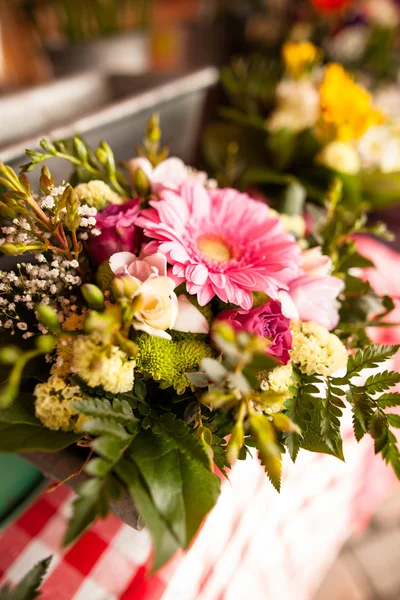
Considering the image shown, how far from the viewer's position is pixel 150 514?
0.98ft

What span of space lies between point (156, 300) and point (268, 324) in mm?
Answer: 104

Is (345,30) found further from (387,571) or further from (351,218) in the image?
(387,571)

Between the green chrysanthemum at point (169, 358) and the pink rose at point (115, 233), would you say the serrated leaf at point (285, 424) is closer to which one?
the green chrysanthemum at point (169, 358)

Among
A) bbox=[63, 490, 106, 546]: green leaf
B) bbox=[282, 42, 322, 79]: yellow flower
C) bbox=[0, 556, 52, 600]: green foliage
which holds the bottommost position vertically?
bbox=[0, 556, 52, 600]: green foliage

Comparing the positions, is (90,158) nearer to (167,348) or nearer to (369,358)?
(167,348)

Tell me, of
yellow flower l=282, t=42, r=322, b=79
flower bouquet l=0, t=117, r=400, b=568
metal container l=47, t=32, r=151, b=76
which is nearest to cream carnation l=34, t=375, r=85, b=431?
flower bouquet l=0, t=117, r=400, b=568

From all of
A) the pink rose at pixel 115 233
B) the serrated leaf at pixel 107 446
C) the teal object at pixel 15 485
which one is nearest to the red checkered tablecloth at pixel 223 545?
the teal object at pixel 15 485

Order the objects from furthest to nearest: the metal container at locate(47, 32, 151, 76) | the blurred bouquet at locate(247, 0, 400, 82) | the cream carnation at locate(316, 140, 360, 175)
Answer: the blurred bouquet at locate(247, 0, 400, 82) → the metal container at locate(47, 32, 151, 76) → the cream carnation at locate(316, 140, 360, 175)

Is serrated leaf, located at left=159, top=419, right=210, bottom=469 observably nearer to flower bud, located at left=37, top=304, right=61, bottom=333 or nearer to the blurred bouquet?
flower bud, located at left=37, top=304, right=61, bottom=333

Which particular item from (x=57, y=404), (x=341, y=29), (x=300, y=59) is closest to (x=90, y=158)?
(x=57, y=404)

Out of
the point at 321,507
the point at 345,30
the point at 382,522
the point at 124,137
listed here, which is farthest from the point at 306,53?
the point at 382,522

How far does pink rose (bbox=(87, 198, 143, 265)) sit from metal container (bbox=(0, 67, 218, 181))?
9.9 inches

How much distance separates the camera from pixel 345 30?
1.64 m

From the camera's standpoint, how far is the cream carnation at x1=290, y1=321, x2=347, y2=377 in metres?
0.39
